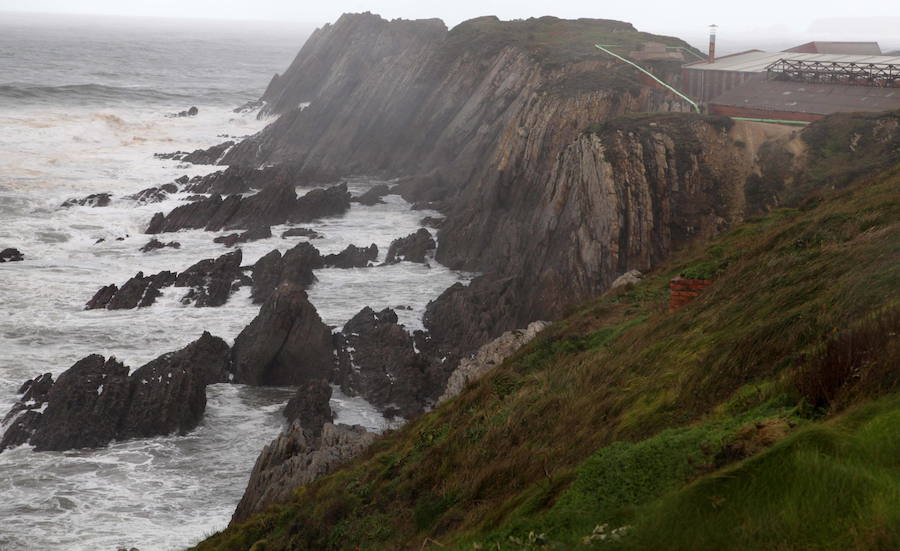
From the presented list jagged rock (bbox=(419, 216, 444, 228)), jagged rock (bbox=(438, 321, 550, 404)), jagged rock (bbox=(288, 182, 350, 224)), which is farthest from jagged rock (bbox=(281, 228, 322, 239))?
jagged rock (bbox=(438, 321, 550, 404))

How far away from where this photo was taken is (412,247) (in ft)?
121

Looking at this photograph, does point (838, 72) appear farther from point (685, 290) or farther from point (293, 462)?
point (293, 462)

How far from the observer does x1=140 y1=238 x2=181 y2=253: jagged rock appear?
37722mm

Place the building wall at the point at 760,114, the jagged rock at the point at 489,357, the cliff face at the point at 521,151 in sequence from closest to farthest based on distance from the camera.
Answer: the jagged rock at the point at 489,357, the cliff face at the point at 521,151, the building wall at the point at 760,114

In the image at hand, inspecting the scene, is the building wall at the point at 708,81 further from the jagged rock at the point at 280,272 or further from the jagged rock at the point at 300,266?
the jagged rock at the point at 280,272

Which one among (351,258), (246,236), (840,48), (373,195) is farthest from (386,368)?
(840,48)

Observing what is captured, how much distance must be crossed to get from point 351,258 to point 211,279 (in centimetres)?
628

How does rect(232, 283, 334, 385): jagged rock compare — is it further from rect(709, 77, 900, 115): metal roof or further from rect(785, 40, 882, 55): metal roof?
rect(785, 40, 882, 55): metal roof

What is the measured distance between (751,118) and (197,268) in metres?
21.8

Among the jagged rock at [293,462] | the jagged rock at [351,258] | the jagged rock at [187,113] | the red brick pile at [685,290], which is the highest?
the jagged rock at [187,113]

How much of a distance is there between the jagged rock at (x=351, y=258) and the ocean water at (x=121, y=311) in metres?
0.58

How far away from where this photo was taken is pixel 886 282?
858 centimetres

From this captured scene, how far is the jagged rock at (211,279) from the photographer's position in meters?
30.5

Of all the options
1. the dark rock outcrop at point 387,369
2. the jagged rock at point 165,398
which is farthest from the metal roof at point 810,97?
the jagged rock at point 165,398
